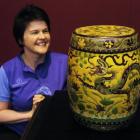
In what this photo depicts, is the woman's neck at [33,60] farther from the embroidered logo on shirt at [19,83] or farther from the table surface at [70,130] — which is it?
the table surface at [70,130]

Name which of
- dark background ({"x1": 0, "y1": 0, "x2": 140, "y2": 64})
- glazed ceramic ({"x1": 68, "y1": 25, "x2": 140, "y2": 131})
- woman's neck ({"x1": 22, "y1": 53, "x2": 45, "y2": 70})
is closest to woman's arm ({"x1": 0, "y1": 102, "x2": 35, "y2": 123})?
woman's neck ({"x1": 22, "y1": 53, "x2": 45, "y2": 70})

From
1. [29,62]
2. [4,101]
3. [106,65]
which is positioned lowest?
[4,101]

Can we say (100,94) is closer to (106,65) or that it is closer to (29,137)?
(106,65)

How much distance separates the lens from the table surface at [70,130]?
819 mm

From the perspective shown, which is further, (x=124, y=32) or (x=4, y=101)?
(x=4, y=101)

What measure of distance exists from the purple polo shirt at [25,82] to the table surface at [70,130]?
263 millimetres

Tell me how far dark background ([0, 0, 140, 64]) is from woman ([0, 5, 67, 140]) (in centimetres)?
37

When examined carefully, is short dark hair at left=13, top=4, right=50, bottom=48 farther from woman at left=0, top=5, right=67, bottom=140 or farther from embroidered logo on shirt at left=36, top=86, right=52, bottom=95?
embroidered logo on shirt at left=36, top=86, right=52, bottom=95

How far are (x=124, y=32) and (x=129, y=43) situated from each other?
0.12ft

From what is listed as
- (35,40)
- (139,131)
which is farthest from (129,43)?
(35,40)

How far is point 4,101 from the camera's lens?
1245 millimetres

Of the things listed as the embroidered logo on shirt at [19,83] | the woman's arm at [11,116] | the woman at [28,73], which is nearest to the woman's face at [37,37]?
the woman at [28,73]

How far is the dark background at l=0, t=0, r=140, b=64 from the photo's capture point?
1627 millimetres

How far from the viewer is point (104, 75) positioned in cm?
78
